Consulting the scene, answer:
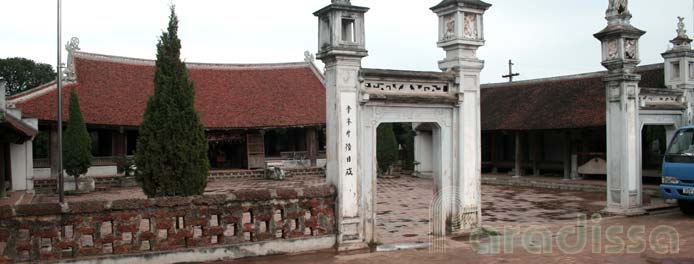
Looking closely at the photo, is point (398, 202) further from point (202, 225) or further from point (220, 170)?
point (220, 170)

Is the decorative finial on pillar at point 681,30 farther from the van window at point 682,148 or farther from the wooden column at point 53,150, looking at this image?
the wooden column at point 53,150

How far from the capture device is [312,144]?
31.8 m

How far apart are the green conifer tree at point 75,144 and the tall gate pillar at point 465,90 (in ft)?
54.4

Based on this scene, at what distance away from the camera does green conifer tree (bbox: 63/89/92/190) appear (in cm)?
2239

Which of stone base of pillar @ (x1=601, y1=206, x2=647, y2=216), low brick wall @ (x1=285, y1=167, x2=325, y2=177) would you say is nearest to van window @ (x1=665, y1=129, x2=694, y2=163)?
Answer: stone base of pillar @ (x1=601, y1=206, x2=647, y2=216)

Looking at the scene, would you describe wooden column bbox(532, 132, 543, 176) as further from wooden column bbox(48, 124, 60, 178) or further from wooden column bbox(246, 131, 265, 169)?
wooden column bbox(48, 124, 60, 178)

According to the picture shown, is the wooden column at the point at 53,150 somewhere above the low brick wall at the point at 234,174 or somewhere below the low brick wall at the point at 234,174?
above

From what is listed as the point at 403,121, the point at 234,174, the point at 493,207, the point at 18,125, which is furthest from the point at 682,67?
the point at 234,174

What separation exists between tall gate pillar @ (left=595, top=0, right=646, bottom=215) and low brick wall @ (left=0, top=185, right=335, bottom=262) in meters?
8.13

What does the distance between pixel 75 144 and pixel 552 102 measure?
1977cm

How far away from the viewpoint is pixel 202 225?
8.75 metres

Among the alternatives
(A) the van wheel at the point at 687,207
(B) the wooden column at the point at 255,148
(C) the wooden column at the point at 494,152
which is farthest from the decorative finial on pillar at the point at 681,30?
(B) the wooden column at the point at 255,148

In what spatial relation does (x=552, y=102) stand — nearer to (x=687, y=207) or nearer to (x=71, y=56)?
(x=687, y=207)

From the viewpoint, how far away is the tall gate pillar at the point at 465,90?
1079 centimetres
